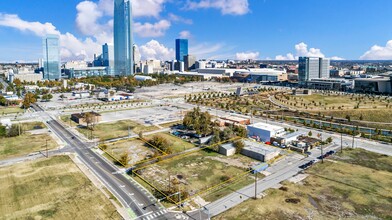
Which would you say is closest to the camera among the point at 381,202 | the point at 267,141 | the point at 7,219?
the point at 7,219

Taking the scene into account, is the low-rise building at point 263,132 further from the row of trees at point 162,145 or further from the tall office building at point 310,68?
the tall office building at point 310,68

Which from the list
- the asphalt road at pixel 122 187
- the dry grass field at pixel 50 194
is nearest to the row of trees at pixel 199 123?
the asphalt road at pixel 122 187

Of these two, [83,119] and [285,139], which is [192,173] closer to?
[285,139]

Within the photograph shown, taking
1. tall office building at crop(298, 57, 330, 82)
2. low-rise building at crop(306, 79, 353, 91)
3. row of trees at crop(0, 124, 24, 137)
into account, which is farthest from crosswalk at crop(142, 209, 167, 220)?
tall office building at crop(298, 57, 330, 82)

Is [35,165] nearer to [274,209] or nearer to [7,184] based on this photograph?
[7,184]

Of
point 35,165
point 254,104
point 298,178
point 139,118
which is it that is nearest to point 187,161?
point 298,178

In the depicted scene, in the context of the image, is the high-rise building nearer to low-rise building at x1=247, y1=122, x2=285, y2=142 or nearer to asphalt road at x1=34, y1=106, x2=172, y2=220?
low-rise building at x1=247, y1=122, x2=285, y2=142
